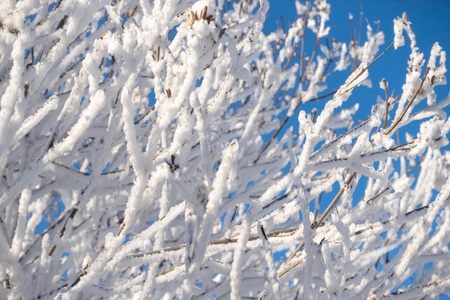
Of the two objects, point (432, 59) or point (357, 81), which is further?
point (432, 59)

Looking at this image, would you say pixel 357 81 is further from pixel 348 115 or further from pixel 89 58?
pixel 348 115

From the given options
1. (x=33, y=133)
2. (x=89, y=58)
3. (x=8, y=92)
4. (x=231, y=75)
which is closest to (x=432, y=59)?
(x=231, y=75)

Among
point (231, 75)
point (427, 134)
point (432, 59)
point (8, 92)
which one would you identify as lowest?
point (427, 134)

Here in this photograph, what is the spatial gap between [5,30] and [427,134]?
4.61 ft

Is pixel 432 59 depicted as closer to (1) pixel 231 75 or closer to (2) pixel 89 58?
(1) pixel 231 75

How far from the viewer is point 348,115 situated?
153 inches

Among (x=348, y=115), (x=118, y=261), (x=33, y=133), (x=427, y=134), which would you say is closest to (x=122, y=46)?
(x=118, y=261)

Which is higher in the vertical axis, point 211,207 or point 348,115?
point 348,115

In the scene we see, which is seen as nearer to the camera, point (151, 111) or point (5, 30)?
point (5, 30)

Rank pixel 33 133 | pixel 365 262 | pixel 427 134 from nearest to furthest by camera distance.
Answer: pixel 427 134 < pixel 33 133 < pixel 365 262

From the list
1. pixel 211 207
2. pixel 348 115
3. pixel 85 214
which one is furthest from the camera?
pixel 348 115

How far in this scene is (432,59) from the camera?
1.57 meters

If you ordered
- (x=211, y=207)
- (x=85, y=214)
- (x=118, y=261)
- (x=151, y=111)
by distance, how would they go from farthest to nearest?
(x=85, y=214), (x=151, y=111), (x=118, y=261), (x=211, y=207)

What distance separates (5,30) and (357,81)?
45.2 inches
